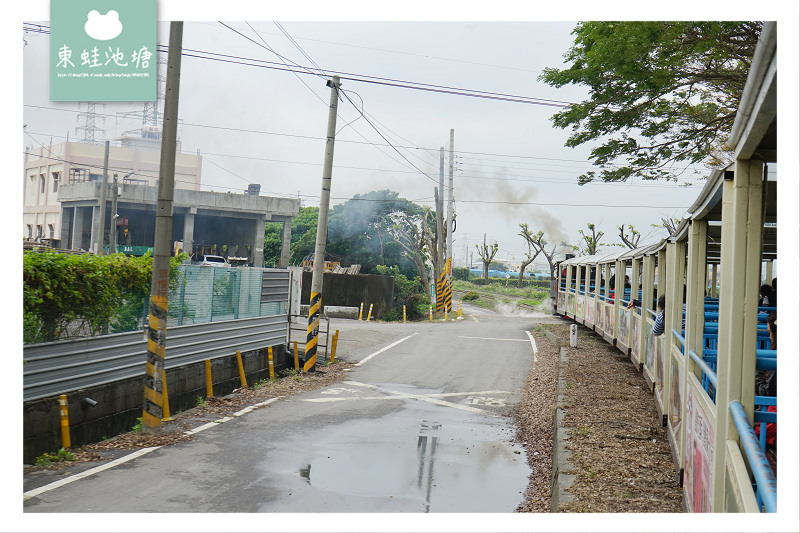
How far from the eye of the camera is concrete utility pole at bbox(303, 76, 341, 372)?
1620cm

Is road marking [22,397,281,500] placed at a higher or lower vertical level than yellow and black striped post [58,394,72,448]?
lower

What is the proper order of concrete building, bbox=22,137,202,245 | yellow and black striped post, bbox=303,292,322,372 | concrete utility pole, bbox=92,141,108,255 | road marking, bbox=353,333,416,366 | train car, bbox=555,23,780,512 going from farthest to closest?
concrete building, bbox=22,137,202,245 < concrete utility pole, bbox=92,141,108,255 < road marking, bbox=353,333,416,366 < yellow and black striped post, bbox=303,292,322,372 < train car, bbox=555,23,780,512

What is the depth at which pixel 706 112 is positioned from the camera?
13453 millimetres

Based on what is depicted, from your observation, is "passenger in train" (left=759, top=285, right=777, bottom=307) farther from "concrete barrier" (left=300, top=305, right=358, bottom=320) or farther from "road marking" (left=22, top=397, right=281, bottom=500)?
"concrete barrier" (left=300, top=305, right=358, bottom=320)

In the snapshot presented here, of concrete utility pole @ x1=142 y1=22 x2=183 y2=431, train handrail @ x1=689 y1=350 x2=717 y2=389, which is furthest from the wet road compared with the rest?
train handrail @ x1=689 y1=350 x2=717 y2=389

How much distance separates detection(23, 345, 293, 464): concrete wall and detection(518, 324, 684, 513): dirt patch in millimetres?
5530

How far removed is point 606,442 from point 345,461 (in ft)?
10.1

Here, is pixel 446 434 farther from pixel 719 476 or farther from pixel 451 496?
pixel 719 476

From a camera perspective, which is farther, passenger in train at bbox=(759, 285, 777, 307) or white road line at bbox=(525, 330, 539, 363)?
white road line at bbox=(525, 330, 539, 363)

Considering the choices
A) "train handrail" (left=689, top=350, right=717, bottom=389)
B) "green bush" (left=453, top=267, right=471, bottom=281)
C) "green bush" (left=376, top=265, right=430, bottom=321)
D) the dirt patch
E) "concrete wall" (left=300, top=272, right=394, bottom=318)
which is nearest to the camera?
"train handrail" (left=689, top=350, right=717, bottom=389)

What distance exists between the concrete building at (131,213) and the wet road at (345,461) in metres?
28.0

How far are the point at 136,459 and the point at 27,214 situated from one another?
62426mm

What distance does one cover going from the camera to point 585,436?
8.88 meters

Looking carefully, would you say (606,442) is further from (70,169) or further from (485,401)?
(70,169)
